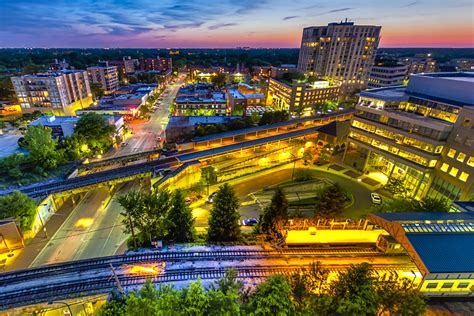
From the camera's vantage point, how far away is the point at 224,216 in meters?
29.2

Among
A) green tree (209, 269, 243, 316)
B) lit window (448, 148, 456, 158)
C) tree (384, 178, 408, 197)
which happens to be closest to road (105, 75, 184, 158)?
green tree (209, 269, 243, 316)

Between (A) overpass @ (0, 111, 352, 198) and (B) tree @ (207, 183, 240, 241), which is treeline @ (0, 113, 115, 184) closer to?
(A) overpass @ (0, 111, 352, 198)

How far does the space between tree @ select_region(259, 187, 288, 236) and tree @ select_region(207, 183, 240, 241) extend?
384 centimetres

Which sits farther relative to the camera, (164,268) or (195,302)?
(164,268)

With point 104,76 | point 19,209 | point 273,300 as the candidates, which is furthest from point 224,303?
point 104,76

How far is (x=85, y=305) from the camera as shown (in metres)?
23.0

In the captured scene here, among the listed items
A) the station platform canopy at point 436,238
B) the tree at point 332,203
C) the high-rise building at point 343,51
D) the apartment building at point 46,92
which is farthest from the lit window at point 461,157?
the apartment building at point 46,92

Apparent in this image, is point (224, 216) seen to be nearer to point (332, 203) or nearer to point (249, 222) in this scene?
point (249, 222)

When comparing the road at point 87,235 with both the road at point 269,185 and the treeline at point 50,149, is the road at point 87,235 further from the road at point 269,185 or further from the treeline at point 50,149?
the treeline at point 50,149

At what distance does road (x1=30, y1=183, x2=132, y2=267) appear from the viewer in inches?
1216

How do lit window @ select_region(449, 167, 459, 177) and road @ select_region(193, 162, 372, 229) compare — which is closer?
lit window @ select_region(449, 167, 459, 177)

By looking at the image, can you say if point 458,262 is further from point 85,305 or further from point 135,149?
point 135,149

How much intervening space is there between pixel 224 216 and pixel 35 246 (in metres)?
27.4

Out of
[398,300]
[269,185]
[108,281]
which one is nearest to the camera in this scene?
[398,300]
